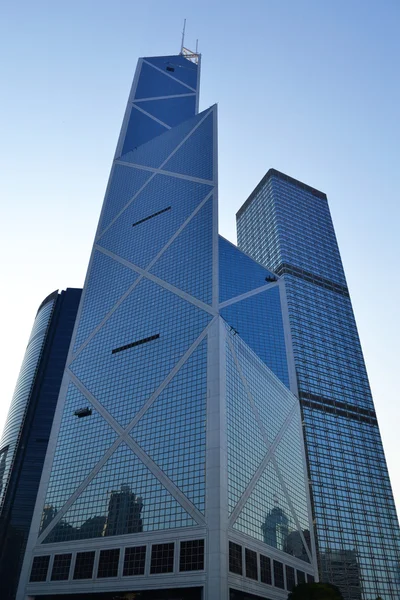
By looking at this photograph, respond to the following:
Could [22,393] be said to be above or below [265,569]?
above

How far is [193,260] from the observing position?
8981cm

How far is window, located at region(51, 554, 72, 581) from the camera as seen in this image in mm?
64875

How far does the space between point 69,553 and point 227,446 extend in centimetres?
2430

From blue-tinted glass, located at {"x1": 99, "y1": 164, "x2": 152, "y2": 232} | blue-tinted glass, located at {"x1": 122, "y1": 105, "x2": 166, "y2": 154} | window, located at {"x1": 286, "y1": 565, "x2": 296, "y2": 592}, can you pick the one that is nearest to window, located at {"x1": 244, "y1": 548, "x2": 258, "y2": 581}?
window, located at {"x1": 286, "y1": 565, "x2": 296, "y2": 592}

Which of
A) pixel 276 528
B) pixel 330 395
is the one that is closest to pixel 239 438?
pixel 276 528

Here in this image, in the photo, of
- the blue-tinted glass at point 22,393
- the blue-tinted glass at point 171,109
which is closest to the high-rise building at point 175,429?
the blue-tinted glass at point 171,109

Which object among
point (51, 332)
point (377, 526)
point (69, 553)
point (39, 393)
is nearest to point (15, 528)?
point (39, 393)

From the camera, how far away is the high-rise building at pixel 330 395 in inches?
3743

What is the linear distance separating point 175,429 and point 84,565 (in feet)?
64.0

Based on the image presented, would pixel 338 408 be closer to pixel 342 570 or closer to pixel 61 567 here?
pixel 342 570

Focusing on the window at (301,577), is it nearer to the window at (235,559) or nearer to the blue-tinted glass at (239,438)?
the blue-tinted glass at (239,438)

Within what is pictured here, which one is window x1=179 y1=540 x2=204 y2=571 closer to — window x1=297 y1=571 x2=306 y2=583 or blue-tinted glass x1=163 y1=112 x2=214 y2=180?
window x1=297 y1=571 x2=306 y2=583

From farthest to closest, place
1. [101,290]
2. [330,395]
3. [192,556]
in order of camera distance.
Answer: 1. [330,395]
2. [101,290]
3. [192,556]

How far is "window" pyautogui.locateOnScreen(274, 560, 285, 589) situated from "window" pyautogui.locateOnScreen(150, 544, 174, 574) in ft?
48.6
